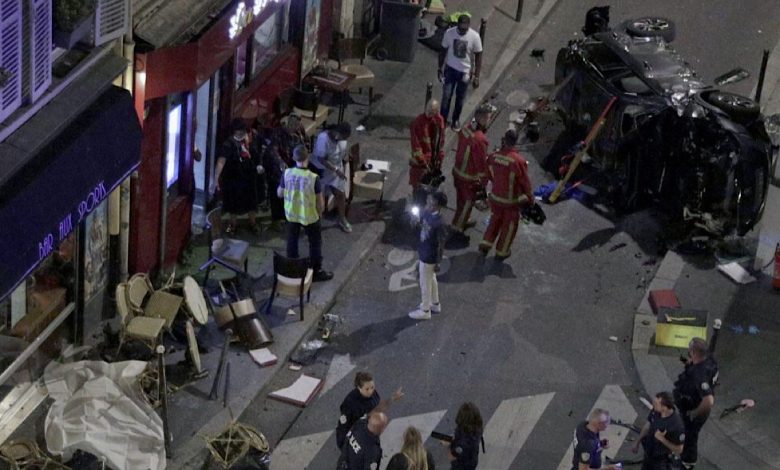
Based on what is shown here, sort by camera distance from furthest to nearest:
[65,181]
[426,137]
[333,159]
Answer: [426,137] < [333,159] < [65,181]

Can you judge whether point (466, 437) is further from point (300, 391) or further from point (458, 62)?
point (458, 62)

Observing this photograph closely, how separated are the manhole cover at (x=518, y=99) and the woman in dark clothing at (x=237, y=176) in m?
6.19

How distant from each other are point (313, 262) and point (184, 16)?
136 inches

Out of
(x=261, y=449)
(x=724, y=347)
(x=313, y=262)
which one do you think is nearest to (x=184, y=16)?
(x=313, y=262)

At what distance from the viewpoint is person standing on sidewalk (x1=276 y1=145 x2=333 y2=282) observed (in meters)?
17.6

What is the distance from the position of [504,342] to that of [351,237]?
9.08 feet

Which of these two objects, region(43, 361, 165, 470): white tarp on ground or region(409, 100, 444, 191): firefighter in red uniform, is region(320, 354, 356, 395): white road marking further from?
region(409, 100, 444, 191): firefighter in red uniform

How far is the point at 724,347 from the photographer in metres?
18.1

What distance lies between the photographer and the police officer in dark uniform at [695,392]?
599 inches

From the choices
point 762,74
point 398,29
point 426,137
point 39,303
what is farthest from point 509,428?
point 762,74

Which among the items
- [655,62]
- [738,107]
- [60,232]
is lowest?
[655,62]

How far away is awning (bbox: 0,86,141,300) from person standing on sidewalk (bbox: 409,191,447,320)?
347 centimetres

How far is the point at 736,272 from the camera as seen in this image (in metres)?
19.6

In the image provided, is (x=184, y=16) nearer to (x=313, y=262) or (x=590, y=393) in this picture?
(x=313, y=262)
